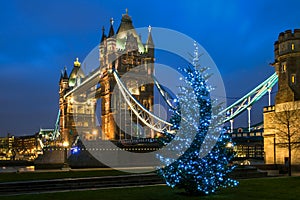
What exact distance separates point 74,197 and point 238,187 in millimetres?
7841

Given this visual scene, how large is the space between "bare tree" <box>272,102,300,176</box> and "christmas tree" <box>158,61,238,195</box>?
1763cm

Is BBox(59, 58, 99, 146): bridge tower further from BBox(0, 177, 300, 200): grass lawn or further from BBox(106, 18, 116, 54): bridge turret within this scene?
BBox(0, 177, 300, 200): grass lawn

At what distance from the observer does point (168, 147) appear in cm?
1694

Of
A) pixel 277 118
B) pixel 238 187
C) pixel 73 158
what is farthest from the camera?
pixel 73 158

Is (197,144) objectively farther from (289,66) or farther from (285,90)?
(289,66)

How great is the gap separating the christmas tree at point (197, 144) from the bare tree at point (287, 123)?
1763cm

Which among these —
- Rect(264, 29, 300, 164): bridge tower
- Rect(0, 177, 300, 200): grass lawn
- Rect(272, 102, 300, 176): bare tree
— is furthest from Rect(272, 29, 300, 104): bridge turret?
Rect(0, 177, 300, 200): grass lawn

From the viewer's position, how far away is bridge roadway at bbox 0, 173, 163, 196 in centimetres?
2002

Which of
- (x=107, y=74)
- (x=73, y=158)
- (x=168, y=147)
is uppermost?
(x=107, y=74)

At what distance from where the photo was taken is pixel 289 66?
118 ft

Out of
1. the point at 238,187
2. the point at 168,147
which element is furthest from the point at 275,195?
the point at 168,147

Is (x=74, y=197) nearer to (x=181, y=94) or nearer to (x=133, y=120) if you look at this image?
(x=181, y=94)

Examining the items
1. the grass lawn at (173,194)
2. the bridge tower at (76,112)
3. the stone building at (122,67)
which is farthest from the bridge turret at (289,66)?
the bridge tower at (76,112)

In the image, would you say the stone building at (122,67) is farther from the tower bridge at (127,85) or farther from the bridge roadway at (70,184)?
the bridge roadway at (70,184)
